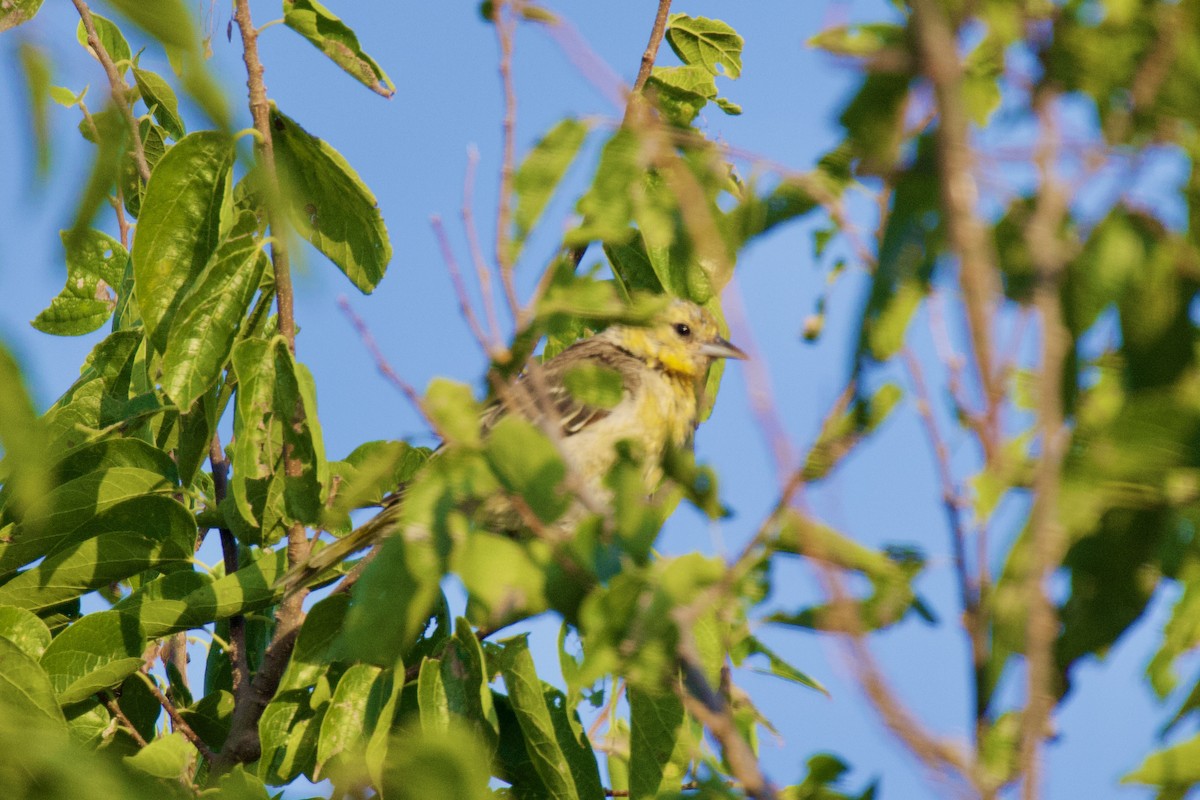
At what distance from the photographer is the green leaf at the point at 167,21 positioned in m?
1.27

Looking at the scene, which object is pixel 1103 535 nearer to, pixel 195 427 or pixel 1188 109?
pixel 1188 109

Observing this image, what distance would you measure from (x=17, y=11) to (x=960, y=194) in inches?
120

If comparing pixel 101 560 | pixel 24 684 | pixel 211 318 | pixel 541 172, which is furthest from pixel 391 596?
pixel 101 560

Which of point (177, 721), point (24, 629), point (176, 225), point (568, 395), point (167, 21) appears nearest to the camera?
point (167, 21)

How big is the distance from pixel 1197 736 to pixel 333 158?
10.3 ft

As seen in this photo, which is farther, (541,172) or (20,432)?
(541,172)

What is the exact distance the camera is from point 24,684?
308cm

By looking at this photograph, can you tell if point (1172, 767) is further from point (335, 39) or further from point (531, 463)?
point (335, 39)

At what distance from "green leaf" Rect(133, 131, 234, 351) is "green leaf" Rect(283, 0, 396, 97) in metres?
0.62

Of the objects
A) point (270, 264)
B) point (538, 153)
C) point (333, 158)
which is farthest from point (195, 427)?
point (538, 153)

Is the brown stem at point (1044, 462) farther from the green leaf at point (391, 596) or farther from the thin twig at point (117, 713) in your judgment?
the thin twig at point (117, 713)

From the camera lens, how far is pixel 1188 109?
1.57m

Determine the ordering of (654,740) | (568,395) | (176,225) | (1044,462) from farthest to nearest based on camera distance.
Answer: (568,395), (176,225), (654,740), (1044,462)

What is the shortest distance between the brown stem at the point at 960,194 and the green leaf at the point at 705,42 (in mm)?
3326
